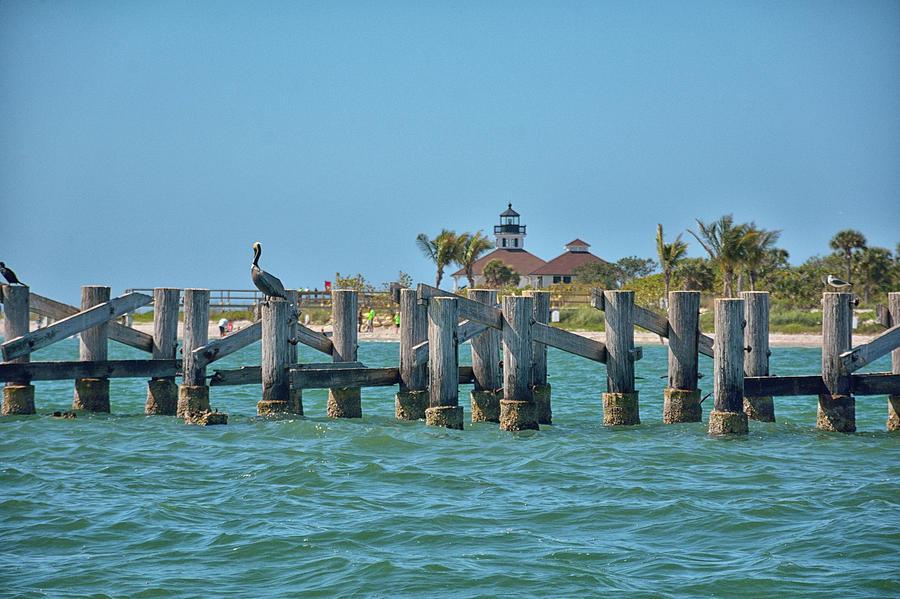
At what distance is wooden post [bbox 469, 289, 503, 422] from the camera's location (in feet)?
51.2

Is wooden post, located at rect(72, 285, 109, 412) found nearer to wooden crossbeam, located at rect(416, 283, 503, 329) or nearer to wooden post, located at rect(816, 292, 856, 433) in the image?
wooden crossbeam, located at rect(416, 283, 503, 329)

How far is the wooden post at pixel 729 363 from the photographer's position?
1320cm

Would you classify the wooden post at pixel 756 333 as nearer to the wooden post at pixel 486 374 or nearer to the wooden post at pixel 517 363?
the wooden post at pixel 517 363

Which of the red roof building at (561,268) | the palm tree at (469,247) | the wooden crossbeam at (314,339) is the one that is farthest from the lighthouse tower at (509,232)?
the wooden crossbeam at (314,339)

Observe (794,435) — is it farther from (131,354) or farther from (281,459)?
(131,354)

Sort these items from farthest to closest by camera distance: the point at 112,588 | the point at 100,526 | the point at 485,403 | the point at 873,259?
1. the point at 873,259
2. the point at 485,403
3. the point at 100,526
4. the point at 112,588

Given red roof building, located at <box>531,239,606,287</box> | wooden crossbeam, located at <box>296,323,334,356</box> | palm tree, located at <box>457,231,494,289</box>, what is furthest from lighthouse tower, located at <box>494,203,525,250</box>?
wooden crossbeam, located at <box>296,323,334,356</box>

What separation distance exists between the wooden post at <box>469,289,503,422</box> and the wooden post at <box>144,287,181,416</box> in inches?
→ 197

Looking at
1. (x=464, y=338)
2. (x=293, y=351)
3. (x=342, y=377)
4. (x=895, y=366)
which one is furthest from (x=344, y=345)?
(x=895, y=366)

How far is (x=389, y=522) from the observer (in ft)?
33.1

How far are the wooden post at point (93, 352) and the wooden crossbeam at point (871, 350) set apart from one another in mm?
11597

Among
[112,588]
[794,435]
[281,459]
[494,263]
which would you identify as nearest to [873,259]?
[494,263]

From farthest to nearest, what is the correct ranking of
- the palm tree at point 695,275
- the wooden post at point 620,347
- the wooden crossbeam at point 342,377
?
the palm tree at point 695,275 < the wooden crossbeam at point 342,377 < the wooden post at point 620,347

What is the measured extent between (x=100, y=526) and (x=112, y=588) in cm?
178
